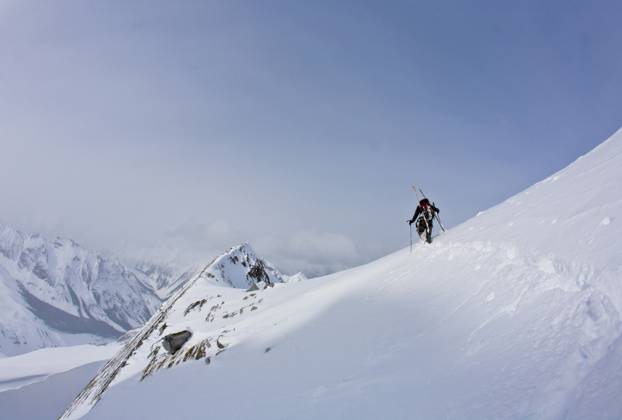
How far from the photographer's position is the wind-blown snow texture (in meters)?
5.54

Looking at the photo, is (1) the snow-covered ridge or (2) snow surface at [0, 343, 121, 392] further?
(2) snow surface at [0, 343, 121, 392]

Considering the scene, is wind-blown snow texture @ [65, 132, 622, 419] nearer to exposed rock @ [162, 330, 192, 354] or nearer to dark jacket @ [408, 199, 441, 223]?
dark jacket @ [408, 199, 441, 223]

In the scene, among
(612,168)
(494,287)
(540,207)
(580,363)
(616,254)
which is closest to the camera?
(580,363)

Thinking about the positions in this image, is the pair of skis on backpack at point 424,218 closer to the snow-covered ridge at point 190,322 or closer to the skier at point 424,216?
the skier at point 424,216

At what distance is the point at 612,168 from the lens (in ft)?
33.2

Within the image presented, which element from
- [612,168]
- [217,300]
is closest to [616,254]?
[612,168]

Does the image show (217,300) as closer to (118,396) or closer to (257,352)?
(118,396)

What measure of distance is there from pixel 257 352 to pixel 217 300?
2420cm

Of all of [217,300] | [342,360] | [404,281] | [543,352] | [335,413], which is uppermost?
[217,300]

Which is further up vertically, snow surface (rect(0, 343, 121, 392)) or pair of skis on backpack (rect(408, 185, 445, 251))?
snow surface (rect(0, 343, 121, 392))

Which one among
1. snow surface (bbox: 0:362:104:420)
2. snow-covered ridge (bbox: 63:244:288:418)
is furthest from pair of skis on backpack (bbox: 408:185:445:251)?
snow surface (bbox: 0:362:104:420)

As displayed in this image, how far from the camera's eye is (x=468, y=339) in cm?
777

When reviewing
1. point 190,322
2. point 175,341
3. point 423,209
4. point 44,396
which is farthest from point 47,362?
point 423,209

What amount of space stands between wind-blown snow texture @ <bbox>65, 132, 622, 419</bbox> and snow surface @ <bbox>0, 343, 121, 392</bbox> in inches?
4677
